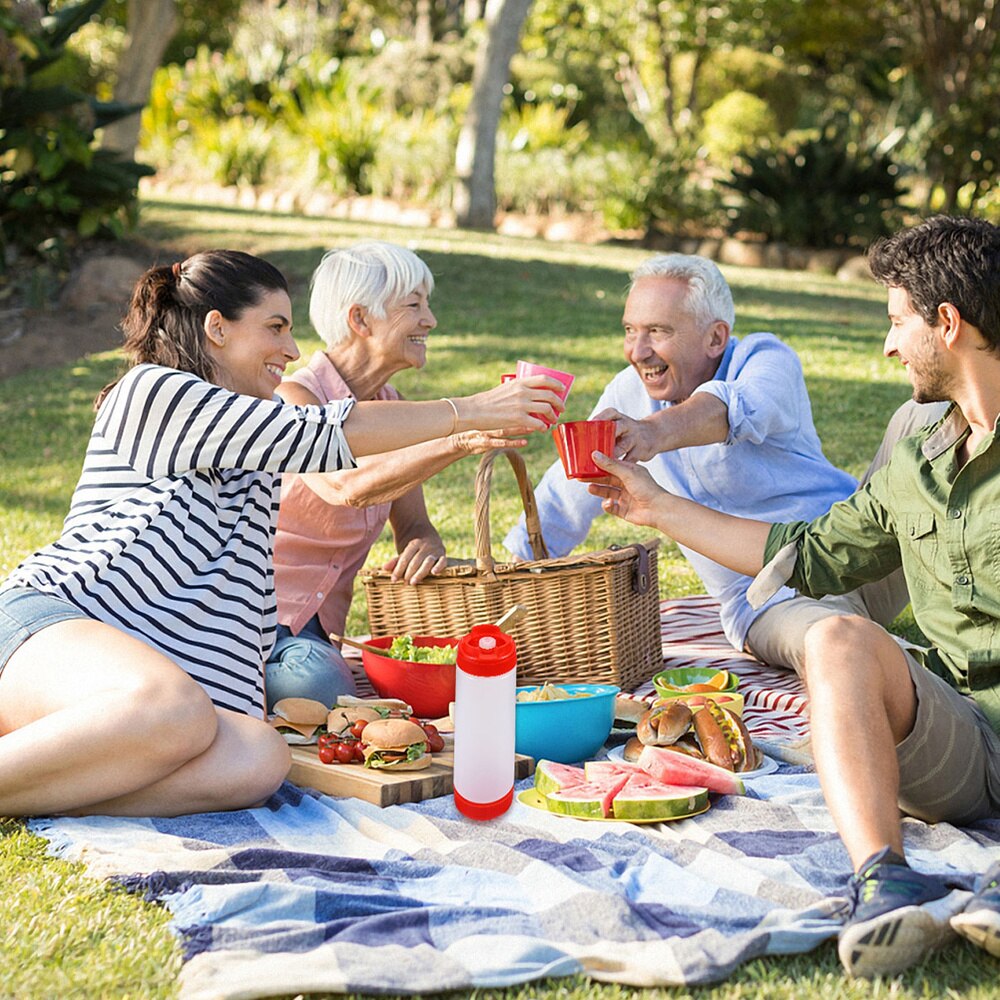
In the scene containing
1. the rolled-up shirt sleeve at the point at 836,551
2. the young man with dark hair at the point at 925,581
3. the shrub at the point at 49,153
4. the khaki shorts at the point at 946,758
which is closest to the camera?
the young man with dark hair at the point at 925,581

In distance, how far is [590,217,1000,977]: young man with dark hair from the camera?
270 cm

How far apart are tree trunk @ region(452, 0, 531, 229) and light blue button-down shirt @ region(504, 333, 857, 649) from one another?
433 inches

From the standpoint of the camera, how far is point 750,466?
177 inches

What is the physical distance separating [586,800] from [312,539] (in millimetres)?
1560

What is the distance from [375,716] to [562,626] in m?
0.71

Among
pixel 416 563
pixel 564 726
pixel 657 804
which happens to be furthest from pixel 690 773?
pixel 416 563

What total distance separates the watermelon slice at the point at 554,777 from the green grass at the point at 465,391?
2.97 ft

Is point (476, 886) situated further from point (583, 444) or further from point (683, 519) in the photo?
point (583, 444)

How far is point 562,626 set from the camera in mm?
4102

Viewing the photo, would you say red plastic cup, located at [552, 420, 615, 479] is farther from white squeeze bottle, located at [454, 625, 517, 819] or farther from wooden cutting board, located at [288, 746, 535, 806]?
wooden cutting board, located at [288, 746, 535, 806]

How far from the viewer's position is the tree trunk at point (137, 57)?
45.1 feet

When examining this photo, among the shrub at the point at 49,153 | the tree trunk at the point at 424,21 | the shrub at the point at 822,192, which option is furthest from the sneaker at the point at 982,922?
the tree trunk at the point at 424,21

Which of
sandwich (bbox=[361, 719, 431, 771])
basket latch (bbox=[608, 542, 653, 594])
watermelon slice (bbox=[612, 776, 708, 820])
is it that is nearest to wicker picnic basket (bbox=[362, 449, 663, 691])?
basket latch (bbox=[608, 542, 653, 594])

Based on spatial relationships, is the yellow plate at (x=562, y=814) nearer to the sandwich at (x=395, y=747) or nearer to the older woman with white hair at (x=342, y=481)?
the sandwich at (x=395, y=747)
